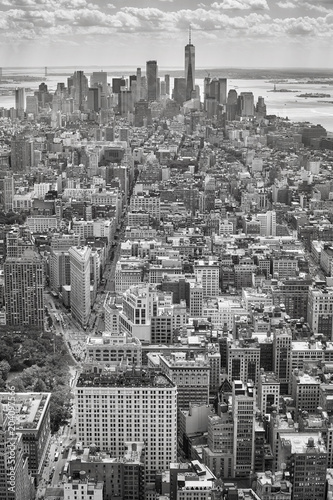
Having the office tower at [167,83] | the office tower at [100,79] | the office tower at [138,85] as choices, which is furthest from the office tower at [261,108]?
the office tower at [100,79]

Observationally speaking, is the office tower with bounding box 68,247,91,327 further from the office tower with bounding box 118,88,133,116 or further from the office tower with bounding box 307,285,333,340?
the office tower with bounding box 118,88,133,116

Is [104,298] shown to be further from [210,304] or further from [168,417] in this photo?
[168,417]

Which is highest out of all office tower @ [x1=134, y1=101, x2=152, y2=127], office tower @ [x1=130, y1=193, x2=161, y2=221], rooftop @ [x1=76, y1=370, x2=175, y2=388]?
office tower @ [x1=134, y1=101, x2=152, y2=127]

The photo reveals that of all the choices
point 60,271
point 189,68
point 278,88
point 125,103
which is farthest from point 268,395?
point 125,103

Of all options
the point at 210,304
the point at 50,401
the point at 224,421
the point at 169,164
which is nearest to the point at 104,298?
the point at 210,304

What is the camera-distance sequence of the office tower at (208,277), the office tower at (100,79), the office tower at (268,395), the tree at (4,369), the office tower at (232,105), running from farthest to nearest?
1. the office tower at (232,105)
2. the office tower at (100,79)
3. the office tower at (208,277)
4. the tree at (4,369)
5. the office tower at (268,395)

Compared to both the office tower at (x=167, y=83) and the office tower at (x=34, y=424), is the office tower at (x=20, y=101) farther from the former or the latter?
the office tower at (x=34, y=424)

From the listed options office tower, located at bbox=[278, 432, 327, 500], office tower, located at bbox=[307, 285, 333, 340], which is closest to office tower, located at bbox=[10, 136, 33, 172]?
office tower, located at bbox=[307, 285, 333, 340]
